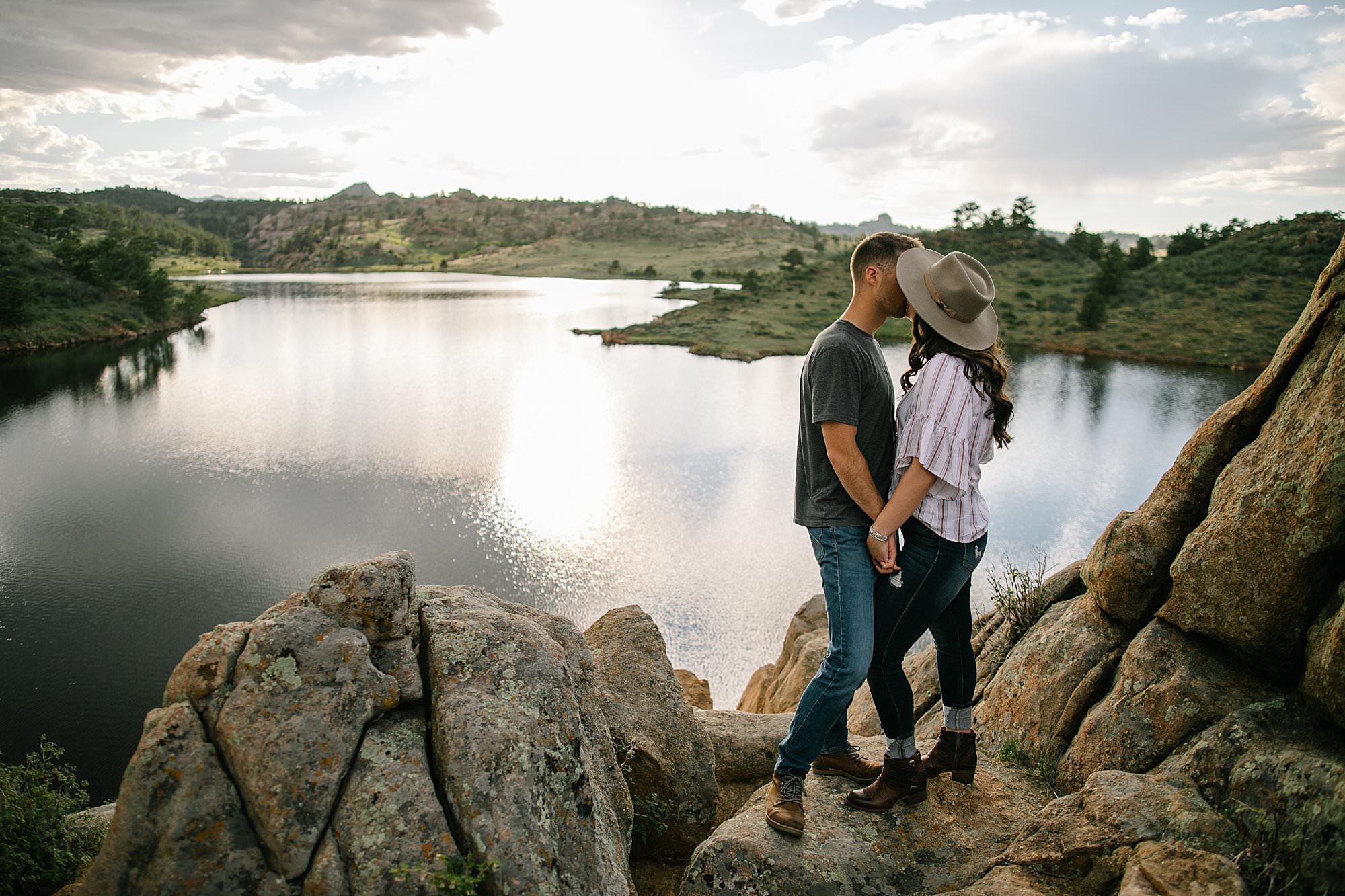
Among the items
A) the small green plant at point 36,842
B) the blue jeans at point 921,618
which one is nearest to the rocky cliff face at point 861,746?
the blue jeans at point 921,618

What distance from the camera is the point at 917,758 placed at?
170 inches

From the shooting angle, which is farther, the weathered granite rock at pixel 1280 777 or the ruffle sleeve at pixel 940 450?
the ruffle sleeve at pixel 940 450

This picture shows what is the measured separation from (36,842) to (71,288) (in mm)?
64219

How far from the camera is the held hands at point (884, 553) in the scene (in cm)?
392

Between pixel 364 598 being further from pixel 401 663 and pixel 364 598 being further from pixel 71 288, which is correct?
pixel 71 288

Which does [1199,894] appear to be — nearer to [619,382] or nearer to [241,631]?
[241,631]

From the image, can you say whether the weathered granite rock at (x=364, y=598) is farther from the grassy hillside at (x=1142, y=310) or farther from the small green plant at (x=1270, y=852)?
the grassy hillside at (x=1142, y=310)

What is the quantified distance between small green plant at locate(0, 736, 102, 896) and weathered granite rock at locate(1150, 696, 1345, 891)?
237 inches

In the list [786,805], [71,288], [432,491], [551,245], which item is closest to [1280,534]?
[786,805]

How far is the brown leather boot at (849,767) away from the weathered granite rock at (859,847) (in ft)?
0.24

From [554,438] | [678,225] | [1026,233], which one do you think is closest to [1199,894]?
[554,438]

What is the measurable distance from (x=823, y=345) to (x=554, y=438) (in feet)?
80.9

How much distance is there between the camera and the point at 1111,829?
3490 mm

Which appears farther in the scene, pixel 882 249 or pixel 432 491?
pixel 432 491
